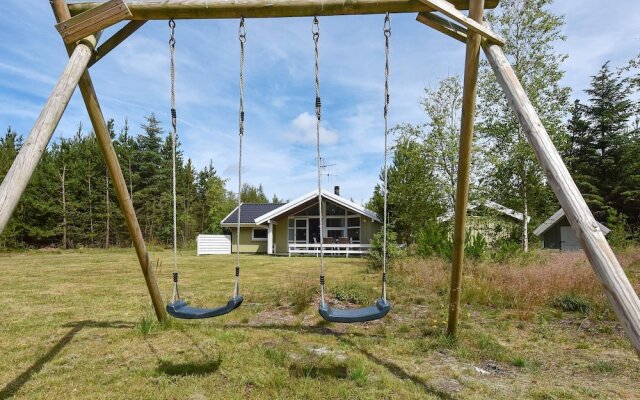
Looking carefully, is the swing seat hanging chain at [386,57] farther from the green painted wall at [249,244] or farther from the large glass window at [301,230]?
the green painted wall at [249,244]

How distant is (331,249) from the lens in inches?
886

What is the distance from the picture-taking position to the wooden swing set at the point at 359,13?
7.98ft

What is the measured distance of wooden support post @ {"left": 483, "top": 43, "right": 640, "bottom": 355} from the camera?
2291mm

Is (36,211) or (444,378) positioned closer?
(444,378)

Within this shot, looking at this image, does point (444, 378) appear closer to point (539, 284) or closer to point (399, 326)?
point (399, 326)

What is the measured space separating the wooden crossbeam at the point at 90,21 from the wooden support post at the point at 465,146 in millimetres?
3187

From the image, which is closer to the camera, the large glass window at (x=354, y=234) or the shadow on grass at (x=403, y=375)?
the shadow on grass at (x=403, y=375)

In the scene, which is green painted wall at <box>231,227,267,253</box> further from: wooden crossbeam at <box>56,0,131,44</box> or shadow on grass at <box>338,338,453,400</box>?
wooden crossbeam at <box>56,0,131,44</box>

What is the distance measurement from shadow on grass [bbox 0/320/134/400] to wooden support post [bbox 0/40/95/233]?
194 centimetres

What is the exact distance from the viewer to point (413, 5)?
376 centimetres

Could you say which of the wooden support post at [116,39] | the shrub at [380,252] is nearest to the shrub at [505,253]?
the shrub at [380,252]

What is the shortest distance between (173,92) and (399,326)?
171 inches

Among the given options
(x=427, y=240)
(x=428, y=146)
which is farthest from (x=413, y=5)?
(x=428, y=146)

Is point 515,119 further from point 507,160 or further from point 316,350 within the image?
point 316,350
